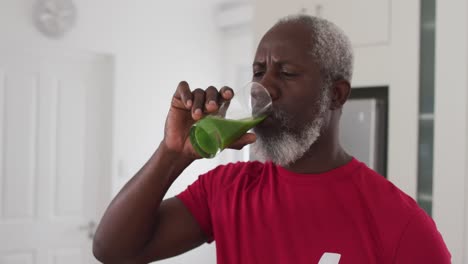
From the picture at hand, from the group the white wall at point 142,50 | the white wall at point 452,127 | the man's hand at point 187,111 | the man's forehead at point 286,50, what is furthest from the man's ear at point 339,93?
the white wall at point 142,50

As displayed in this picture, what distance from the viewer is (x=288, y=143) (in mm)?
928

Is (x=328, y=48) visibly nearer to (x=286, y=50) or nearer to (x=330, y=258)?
(x=286, y=50)

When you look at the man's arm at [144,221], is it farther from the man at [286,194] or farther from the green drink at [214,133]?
the green drink at [214,133]

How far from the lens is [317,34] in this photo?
957 mm

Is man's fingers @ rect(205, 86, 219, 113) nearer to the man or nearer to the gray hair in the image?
the man

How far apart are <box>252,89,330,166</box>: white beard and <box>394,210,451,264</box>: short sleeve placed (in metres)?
0.24

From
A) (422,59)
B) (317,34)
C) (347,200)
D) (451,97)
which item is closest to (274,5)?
(422,59)

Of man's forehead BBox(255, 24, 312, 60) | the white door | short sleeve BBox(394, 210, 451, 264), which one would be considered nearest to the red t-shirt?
short sleeve BBox(394, 210, 451, 264)

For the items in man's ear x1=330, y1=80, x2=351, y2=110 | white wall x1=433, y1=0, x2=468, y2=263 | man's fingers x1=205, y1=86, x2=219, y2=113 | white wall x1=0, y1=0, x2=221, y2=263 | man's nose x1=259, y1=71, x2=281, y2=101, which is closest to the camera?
man's fingers x1=205, y1=86, x2=219, y2=113

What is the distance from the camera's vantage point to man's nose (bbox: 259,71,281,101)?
89 cm

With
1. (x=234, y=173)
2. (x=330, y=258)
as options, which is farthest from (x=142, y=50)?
(x=330, y=258)

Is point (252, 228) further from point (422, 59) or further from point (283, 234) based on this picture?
point (422, 59)

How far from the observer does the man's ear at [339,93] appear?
39.3 inches

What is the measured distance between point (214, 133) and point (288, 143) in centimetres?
18
